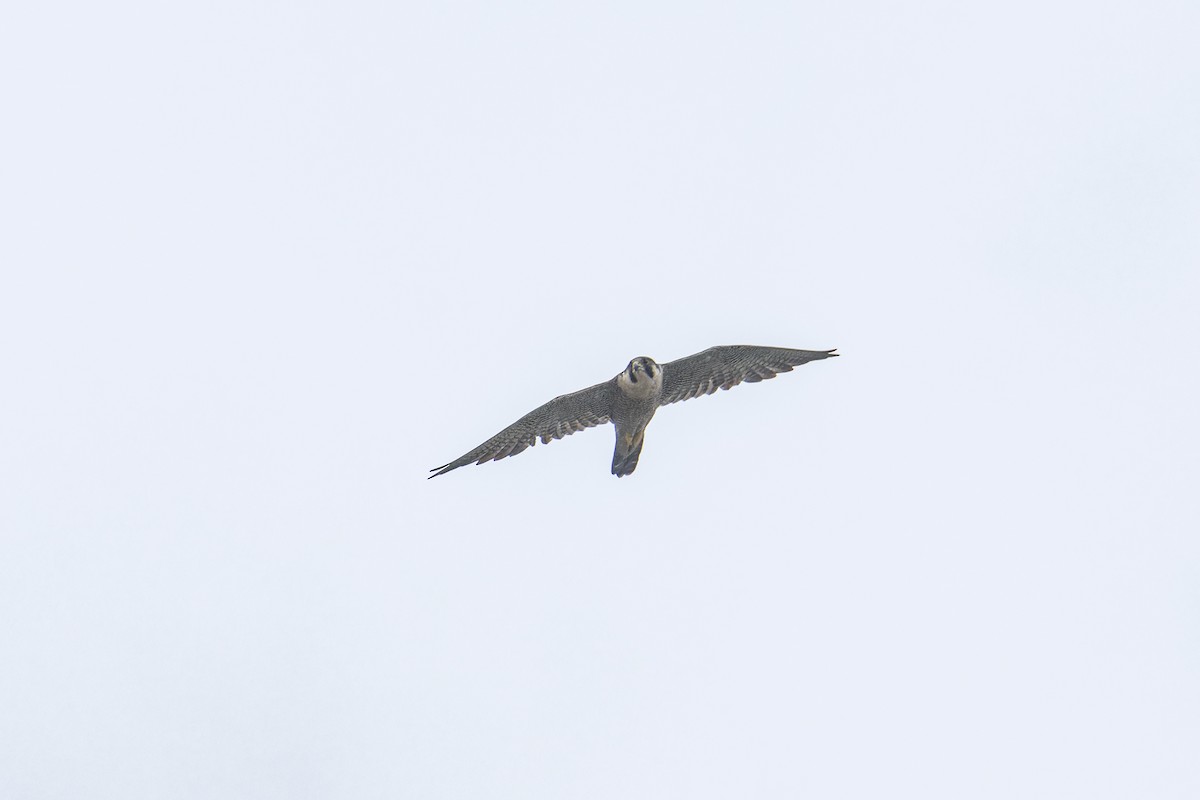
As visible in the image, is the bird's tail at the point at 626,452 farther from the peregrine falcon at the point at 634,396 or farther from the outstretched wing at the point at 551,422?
the outstretched wing at the point at 551,422

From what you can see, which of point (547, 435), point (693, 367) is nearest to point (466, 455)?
point (547, 435)

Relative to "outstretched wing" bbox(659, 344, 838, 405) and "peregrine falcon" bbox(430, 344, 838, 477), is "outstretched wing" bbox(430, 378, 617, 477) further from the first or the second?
"outstretched wing" bbox(659, 344, 838, 405)

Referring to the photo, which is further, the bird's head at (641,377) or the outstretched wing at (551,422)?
the outstretched wing at (551,422)

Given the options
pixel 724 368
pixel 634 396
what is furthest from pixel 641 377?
pixel 724 368

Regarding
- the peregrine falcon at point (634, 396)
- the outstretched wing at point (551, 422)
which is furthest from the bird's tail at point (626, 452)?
the outstretched wing at point (551, 422)

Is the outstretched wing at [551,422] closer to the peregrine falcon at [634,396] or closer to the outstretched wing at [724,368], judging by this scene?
the peregrine falcon at [634,396]

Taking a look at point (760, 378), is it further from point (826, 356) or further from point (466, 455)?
point (466, 455)

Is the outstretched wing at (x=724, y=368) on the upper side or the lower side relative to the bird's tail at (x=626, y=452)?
upper

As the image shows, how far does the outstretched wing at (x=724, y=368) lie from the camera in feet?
84.1

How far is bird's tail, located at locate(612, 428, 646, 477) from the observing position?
2644 centimetres

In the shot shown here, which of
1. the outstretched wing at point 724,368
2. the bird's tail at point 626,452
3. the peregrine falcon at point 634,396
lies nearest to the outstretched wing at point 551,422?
the peregrine falcon at point 634,396

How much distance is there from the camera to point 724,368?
85.7 feet

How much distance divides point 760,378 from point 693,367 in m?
1.04

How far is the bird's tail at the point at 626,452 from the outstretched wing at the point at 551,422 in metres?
0.49
